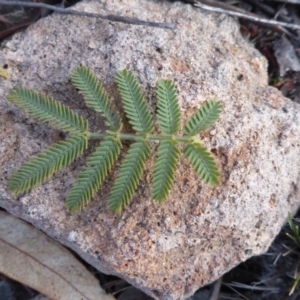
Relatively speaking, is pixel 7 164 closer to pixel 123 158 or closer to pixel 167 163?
pixel 123 158

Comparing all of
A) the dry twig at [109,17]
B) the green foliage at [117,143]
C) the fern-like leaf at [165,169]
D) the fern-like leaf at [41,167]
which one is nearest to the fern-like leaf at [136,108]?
the green foliage at [117,143]

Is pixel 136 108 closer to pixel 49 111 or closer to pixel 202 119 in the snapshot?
pixel 202 119

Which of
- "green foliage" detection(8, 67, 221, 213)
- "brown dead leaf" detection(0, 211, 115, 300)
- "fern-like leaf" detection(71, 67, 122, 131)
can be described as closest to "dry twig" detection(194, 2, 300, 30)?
"green foliage" detection(8, 67, 221, 213)

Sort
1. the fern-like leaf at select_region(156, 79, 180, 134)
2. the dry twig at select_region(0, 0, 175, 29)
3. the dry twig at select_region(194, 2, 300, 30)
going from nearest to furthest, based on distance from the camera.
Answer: the fern-like leaf at select_region(156, 79, 180, 134), the dry twig at select_region(0, 0, 175, 29), the dry twig at select_region(194, 2, 300, 30)

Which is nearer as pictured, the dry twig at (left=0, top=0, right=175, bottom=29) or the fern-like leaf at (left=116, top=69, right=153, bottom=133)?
the fern-like leaf at (left=116, top=69, right=153, bottom=133)

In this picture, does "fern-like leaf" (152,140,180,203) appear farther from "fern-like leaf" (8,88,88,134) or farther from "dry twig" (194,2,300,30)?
"dry twig" (194,2,300,30)

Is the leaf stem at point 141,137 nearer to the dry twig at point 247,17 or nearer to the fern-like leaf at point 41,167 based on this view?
the fern-like leaf at point 41,167

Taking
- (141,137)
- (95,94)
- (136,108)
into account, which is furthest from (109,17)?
(141,137)
